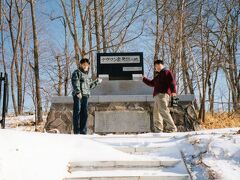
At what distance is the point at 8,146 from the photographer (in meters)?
4.34

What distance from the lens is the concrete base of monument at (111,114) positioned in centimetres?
887

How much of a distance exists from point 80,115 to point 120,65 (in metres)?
2.29

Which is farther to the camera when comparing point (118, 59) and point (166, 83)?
point (118, 59)

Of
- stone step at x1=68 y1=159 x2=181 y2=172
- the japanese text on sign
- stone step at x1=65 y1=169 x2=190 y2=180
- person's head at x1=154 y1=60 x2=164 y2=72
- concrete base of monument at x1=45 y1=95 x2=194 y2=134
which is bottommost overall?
stone step at x1=65 y1=169 x2=190 y2=180

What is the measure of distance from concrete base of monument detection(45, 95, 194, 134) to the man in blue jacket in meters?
1.05

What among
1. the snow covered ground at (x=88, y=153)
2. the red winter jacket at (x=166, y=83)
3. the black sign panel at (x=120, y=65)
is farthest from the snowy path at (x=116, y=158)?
the black sign panel at (x=120, y=65)

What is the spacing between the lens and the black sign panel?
968 cm

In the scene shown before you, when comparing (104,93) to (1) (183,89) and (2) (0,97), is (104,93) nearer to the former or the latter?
(2) (0,97)

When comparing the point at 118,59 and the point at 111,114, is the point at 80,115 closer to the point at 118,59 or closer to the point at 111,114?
the point at 111,114

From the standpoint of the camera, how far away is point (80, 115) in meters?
7.91

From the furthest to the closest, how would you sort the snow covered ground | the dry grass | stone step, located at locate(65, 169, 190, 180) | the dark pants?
the dry grass
the dark pants
stone step, located at locate(65, 169, 190, 180)
the snow covered ground

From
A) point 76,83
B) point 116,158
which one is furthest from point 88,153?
point 76,83

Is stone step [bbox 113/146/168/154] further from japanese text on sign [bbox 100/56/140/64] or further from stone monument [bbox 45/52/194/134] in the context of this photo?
japanese text on sign [bbox 100/56/140/64]

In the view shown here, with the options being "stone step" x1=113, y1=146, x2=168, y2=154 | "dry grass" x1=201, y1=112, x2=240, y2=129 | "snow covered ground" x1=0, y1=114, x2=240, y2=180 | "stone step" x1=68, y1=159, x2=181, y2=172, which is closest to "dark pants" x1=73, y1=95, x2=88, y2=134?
"snow covered ground" x1=0, y1=114, x2=240, y2=180
